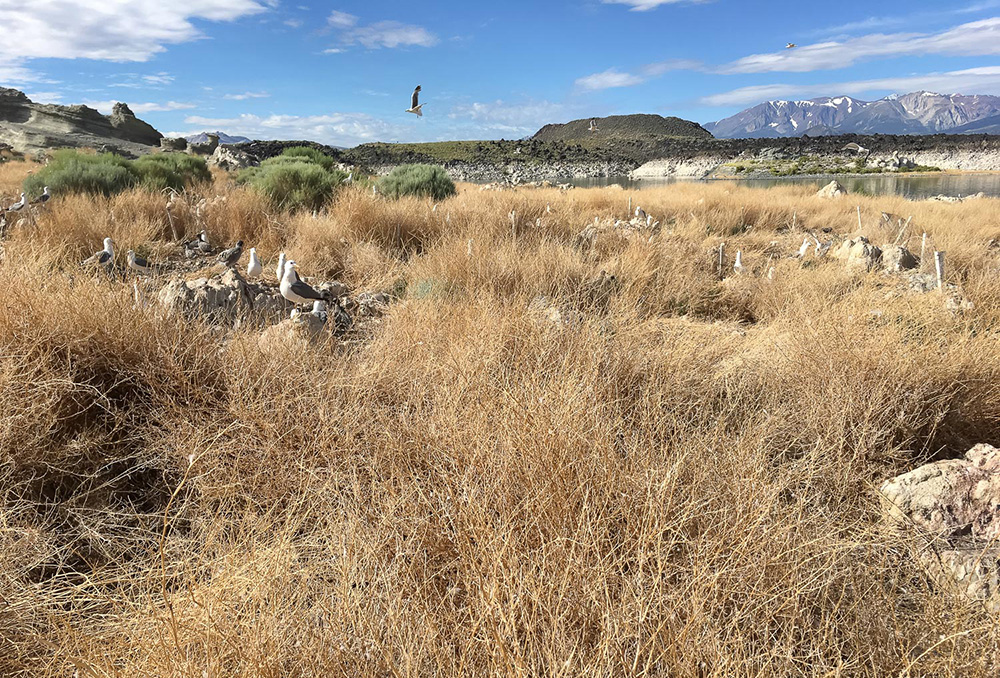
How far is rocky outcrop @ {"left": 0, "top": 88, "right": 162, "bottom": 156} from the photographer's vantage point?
2222 cm

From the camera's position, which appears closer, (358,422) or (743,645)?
(743,645)

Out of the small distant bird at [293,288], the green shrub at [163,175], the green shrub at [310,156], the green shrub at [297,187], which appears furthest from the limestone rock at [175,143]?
the small distant bird at [293,288]

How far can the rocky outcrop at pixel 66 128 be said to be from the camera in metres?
22.2

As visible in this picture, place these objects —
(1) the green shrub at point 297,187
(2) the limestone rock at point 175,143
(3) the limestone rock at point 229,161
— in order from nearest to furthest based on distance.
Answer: (1) the green shrub at point 297,187, (3) the limestone rock at point 229,161, (2) the limestone rock at point 175,143

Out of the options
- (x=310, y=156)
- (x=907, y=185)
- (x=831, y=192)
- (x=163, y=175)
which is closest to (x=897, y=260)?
(x=831, y=192)

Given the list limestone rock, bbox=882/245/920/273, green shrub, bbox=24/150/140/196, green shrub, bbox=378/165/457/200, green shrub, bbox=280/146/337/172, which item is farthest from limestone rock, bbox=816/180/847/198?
green shrub, bbox=24/150/140/196

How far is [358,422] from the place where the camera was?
232 centimetres

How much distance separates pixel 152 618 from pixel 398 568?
61 centimetres

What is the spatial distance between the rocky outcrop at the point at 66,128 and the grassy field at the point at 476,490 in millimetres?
23898

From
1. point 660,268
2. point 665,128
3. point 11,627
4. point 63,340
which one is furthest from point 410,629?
point 665,128

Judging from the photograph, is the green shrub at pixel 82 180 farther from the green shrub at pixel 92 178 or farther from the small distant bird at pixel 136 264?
the small distant bird at pixel 136 264

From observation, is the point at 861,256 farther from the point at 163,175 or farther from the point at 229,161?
the point at 229,161

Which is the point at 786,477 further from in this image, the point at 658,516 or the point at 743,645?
the point at 743,645

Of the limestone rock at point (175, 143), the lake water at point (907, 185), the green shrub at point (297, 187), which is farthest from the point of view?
the limestone rock at point (175, 143)
